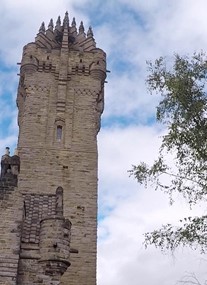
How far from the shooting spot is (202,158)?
464 inches

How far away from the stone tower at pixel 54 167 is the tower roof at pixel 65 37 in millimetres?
61

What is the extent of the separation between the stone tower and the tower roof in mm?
61

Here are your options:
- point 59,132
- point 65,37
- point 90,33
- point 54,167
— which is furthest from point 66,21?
point 54,167

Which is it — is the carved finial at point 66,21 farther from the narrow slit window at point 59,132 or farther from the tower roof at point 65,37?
the narrow slit window at point 59,132

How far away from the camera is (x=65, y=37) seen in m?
27.0

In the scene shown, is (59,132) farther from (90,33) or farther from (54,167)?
(90,33)

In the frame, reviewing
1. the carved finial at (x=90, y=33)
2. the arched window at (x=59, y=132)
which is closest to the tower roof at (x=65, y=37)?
the carved finial at (x=90, y=33)

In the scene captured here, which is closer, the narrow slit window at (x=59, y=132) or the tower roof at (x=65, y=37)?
the narrow slit window at (x=59, y=132)

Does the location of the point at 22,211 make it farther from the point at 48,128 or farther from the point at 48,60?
the point at 48,60

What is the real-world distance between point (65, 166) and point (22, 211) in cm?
779

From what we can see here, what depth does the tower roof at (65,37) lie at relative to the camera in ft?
A: 88.3

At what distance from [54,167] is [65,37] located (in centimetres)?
909

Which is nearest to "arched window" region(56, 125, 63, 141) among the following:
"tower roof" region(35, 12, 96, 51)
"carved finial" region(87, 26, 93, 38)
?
"tower roof" region(35, 12, 96, 51)

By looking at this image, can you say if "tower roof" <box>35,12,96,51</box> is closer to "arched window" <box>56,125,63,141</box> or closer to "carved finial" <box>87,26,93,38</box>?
Result: "carved finial" <box>87,26,93,38</box>
